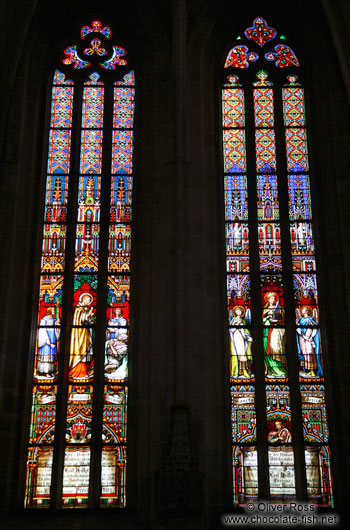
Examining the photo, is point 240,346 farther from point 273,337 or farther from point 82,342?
point 82,342

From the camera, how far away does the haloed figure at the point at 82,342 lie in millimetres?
11141

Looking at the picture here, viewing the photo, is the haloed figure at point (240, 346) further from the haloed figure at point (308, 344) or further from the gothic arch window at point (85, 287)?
the gothic arch window at point (85, 287)

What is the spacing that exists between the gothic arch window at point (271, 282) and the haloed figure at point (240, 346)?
14 millimetres

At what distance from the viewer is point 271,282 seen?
11664mm

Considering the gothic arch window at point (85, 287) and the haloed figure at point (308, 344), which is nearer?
the gothic arch window at point (85, 287)

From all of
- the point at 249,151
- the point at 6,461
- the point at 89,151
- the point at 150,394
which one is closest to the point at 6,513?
the point at 6,461

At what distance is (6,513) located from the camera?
10.2m

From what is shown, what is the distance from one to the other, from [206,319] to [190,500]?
2.47 m

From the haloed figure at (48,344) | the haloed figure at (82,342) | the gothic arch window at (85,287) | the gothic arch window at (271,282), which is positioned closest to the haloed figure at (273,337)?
the gothic arch window at (271,282)

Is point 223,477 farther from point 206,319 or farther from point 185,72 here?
point 185,72

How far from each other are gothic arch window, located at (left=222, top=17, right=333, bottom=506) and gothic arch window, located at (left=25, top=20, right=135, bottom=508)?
153cm

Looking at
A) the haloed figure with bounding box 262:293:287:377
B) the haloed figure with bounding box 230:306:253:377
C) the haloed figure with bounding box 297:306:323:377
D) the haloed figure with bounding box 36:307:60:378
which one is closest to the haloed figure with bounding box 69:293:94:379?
the haloed figure with bounding box 36:307:60:378

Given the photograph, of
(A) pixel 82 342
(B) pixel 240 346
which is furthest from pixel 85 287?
(B) pixel 240 346


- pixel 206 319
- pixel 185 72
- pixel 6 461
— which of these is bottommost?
pixel 6 461
